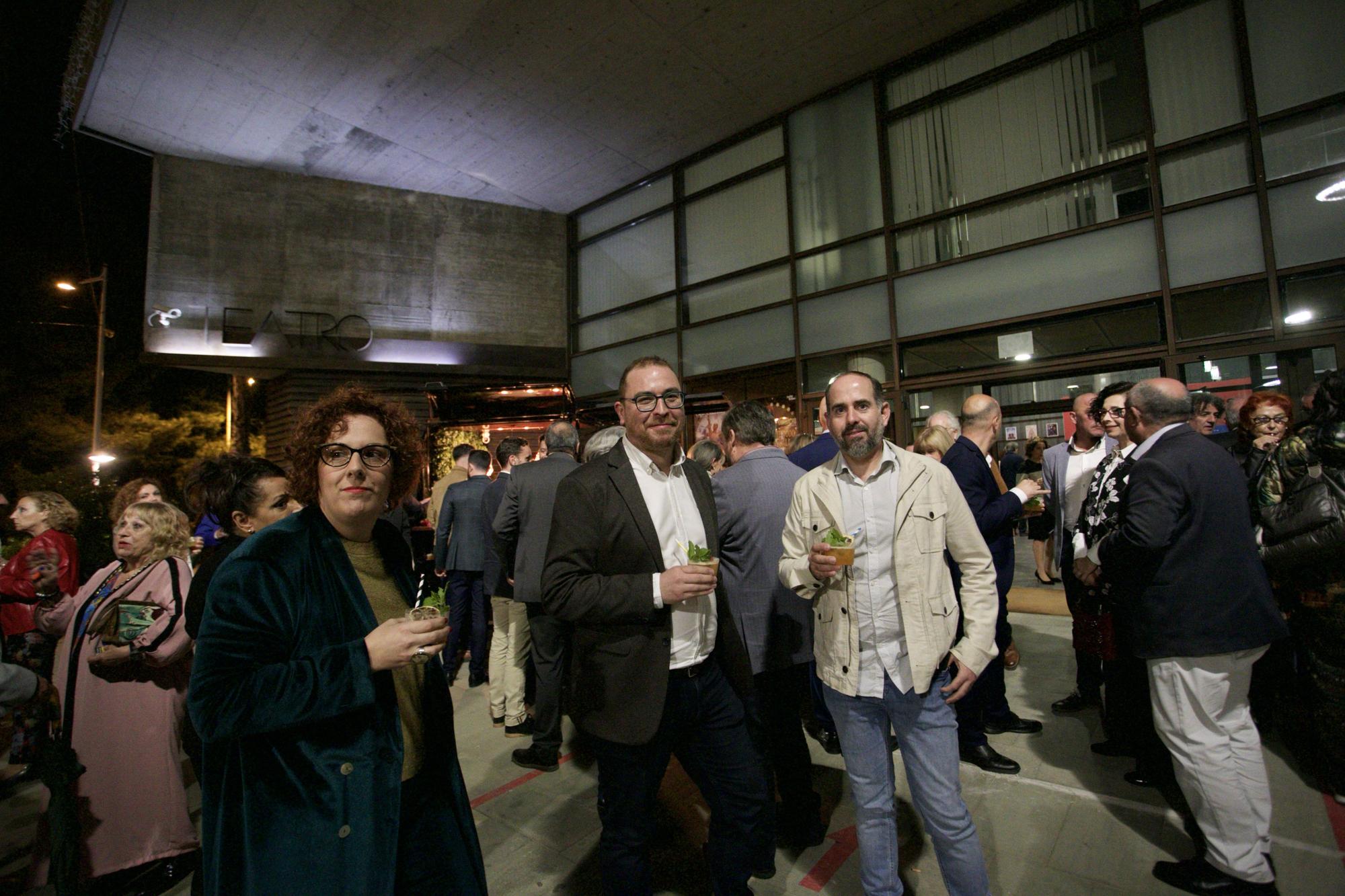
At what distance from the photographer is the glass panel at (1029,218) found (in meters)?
7.30

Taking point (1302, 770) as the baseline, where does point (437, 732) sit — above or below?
above

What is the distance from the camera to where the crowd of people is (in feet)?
4.91

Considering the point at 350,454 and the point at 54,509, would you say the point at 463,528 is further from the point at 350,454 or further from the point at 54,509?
the point at 350,454

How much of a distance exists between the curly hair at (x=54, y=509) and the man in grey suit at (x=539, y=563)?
2926mm

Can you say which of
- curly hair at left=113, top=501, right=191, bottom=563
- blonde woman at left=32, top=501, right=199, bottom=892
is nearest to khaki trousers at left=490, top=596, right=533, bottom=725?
blonde woman at left=32, top=501, right=199, bottom=892

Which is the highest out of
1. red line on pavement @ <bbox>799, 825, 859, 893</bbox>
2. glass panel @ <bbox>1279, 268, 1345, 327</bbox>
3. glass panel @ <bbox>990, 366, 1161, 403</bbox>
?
glass panel @ <bbox>1279, 268, 1345, 327</bbox>

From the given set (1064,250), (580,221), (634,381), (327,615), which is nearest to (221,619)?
(327,615)

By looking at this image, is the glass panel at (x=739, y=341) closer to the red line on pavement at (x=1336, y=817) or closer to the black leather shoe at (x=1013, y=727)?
the black leather shoe at (x=1013, y=727)

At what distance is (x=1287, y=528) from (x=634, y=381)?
3477 millimetres

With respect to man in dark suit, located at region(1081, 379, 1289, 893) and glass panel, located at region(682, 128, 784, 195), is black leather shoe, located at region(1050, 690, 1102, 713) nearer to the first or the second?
man in dark suit, located at region(1081, 379, 1289, 893)

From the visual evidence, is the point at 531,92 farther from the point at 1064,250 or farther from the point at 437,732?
the point at 437,732

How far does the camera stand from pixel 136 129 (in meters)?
10.5

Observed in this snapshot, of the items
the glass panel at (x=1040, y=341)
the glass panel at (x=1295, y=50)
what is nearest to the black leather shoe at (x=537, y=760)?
the glass panel at (x=1040, y=341)

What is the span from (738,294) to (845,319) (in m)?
2.18
